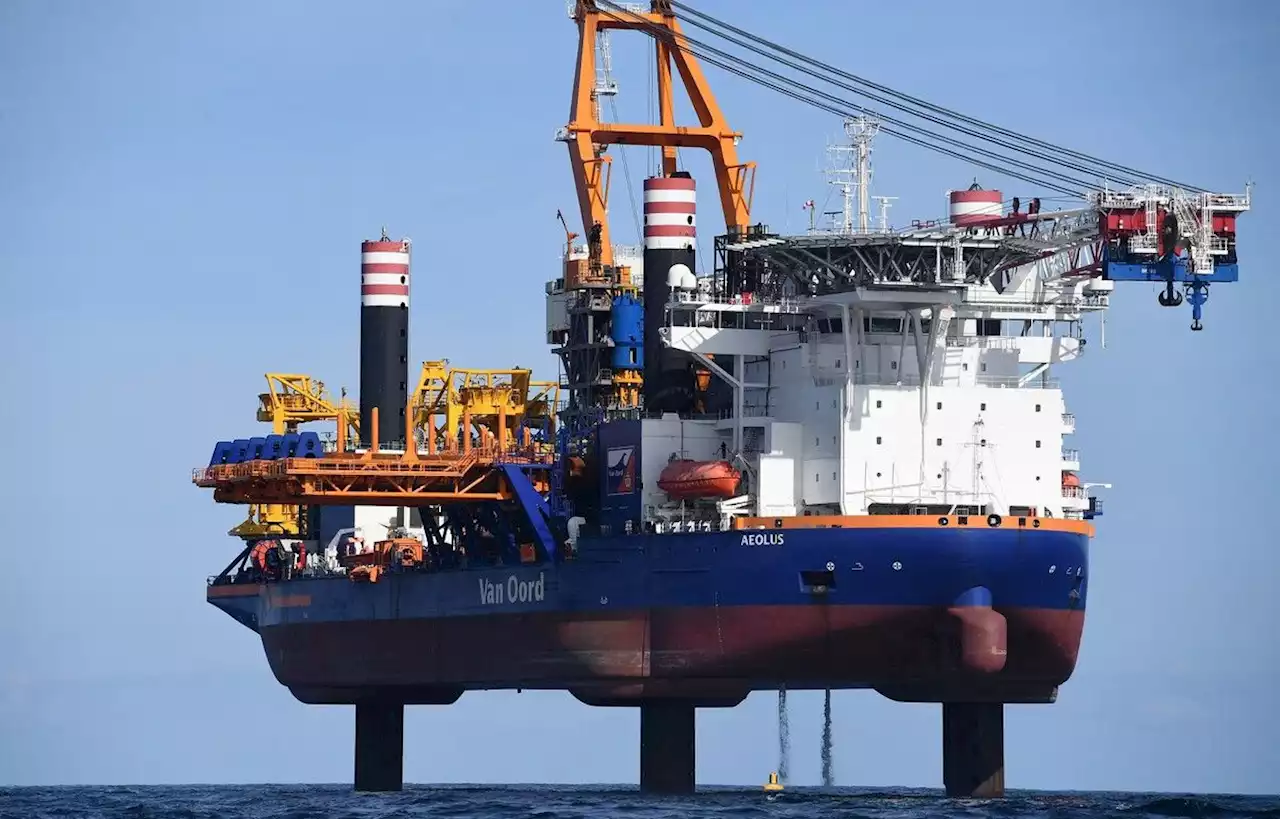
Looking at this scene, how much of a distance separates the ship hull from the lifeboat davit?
902 millimetres

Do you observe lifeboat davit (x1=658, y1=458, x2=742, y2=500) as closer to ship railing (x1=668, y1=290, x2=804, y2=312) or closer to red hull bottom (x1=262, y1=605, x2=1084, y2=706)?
red hull bottom (x1=262, y1=605, x2=1084, y2=706)

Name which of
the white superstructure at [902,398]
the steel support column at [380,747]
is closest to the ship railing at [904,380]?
the white superstructure at [902,398]

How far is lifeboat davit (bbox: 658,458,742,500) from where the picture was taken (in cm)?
6191

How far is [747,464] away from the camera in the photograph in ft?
207

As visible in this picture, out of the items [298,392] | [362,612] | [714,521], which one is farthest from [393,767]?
[714,521]

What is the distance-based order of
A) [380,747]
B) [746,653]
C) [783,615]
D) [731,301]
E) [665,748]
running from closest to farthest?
[783,615], [746,653], [731,301], [665,748], [380,747]

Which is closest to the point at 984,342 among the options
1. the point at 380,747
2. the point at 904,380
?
the point at 904,380

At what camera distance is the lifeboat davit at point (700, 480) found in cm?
6191

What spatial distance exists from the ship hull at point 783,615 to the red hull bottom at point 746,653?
40 millimetres

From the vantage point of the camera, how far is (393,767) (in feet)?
245

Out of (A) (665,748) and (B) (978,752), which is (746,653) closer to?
(A) (665,748)

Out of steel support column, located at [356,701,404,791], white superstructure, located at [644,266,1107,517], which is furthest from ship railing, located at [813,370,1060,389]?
steel support column, located at [356,701,404,791]

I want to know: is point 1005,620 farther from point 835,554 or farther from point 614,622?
point 614,622

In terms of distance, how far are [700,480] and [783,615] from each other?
3339 mm
